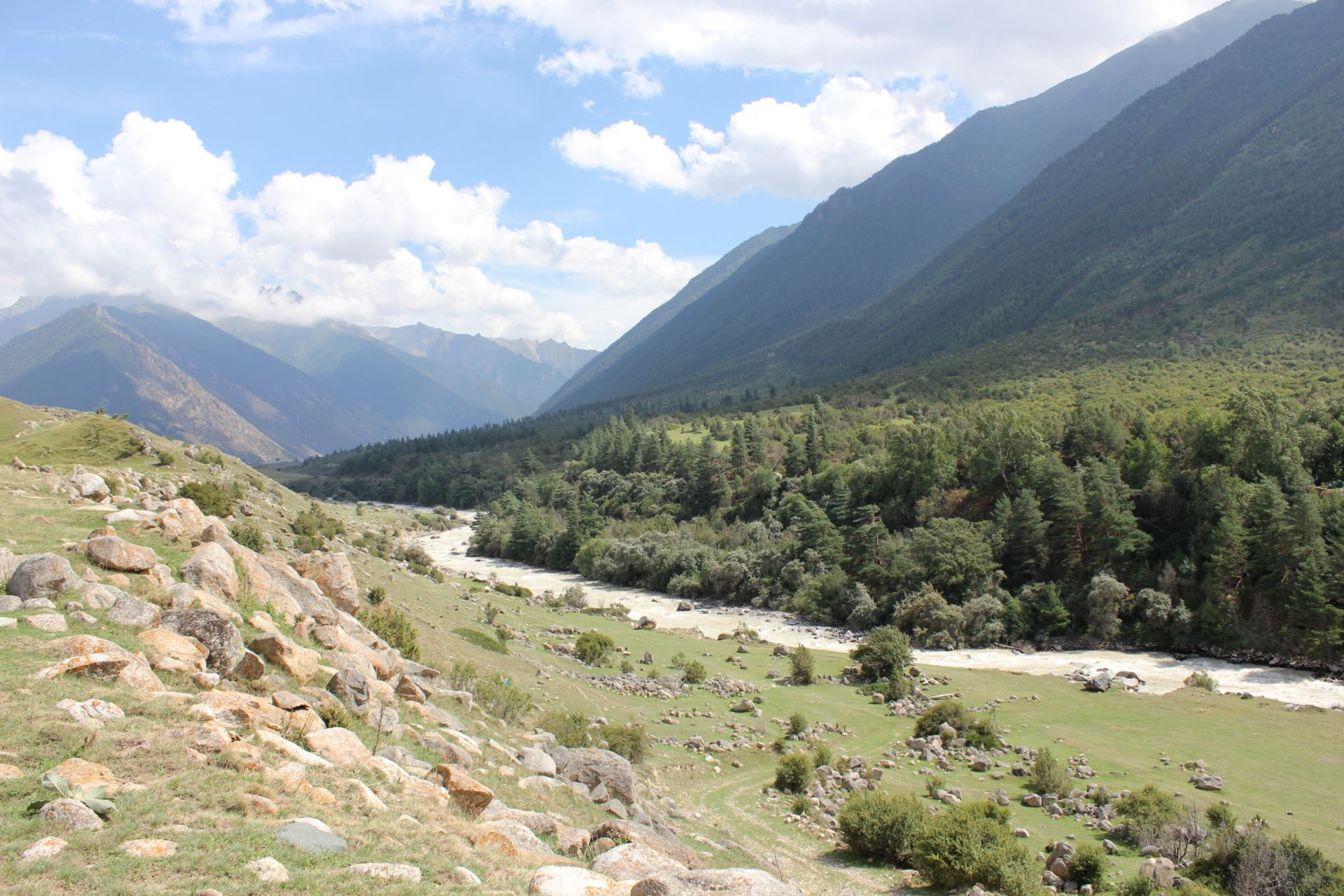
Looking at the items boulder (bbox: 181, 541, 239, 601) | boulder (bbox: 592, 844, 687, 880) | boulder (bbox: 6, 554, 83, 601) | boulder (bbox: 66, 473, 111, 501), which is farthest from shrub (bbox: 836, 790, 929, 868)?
boulder (bbox: 66, 473, 111, 501)

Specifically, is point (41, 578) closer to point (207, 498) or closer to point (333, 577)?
point (333, 577)

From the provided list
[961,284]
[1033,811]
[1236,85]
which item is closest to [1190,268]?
[961,284]

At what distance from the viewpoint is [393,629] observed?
67.1ft

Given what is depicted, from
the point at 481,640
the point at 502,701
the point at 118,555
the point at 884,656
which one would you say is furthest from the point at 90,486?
the point at 884,656

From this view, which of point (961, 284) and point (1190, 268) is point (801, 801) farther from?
point (961, 284)

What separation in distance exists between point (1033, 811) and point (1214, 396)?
55.8m

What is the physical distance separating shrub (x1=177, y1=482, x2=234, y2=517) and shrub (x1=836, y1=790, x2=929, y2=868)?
24.5 meters

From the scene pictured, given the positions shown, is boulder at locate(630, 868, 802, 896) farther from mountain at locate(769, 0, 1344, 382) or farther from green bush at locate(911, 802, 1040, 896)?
mountain at locate(769, 0, 1344, 382)

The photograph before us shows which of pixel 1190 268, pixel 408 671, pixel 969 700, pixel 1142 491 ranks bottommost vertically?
pixel 969 700

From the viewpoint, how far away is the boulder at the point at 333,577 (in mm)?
19328

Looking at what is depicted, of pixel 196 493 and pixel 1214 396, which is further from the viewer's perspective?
pixel 1214 396

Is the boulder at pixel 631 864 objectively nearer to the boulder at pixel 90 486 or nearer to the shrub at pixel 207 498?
the boulder at pixel 90 486

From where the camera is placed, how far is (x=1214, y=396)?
5969cm

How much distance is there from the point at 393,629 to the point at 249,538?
6648mm
